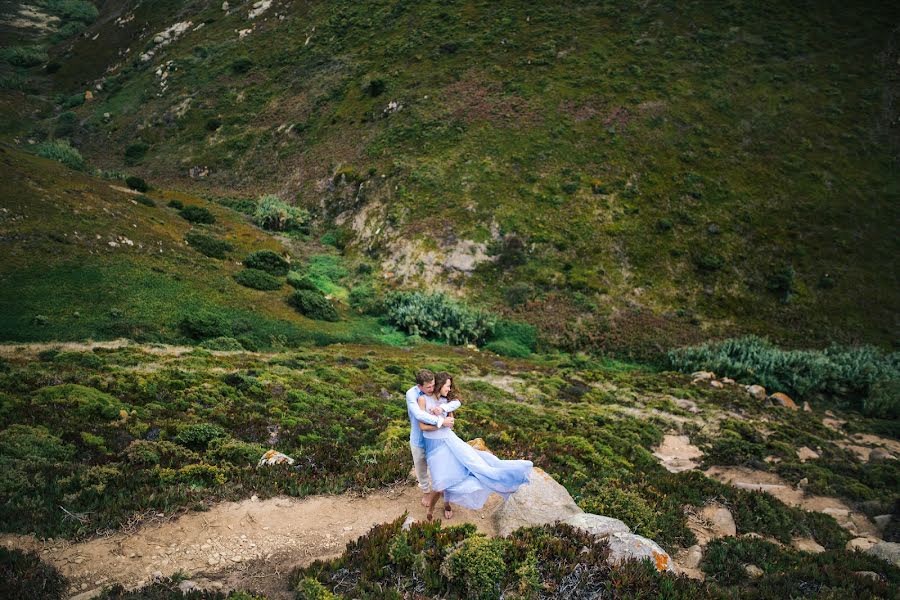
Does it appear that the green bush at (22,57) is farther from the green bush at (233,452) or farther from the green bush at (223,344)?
the green bush at (233,452)

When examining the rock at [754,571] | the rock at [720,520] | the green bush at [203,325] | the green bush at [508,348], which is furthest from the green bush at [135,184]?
the rock at [754,571]

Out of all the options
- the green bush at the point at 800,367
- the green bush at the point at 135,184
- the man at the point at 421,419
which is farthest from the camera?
the green bush at the point at 135,184

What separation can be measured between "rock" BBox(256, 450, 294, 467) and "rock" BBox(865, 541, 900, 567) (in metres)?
14.7

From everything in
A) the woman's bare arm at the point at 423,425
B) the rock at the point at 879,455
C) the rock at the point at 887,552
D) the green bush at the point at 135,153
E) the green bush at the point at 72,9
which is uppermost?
the green bush at the point at 72,9

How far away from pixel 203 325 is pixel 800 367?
115 ft

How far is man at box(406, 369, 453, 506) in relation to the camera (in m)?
Answer: 9.17

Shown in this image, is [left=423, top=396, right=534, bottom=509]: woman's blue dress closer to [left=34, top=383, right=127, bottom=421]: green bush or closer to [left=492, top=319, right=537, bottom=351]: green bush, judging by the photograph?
[left=34, top=383, right=127, bottom=421]: green bush

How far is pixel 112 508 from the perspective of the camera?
10.1 m

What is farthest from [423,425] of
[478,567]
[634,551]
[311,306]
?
[311,306]

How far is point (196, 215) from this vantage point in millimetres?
45406

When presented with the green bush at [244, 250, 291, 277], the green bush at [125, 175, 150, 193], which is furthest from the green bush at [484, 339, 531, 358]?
the green bush at [125, 175, 150, 193]

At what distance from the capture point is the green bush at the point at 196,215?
4531cm

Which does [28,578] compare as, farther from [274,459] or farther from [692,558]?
[692,558]

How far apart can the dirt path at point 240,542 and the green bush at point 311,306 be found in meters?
24.1
